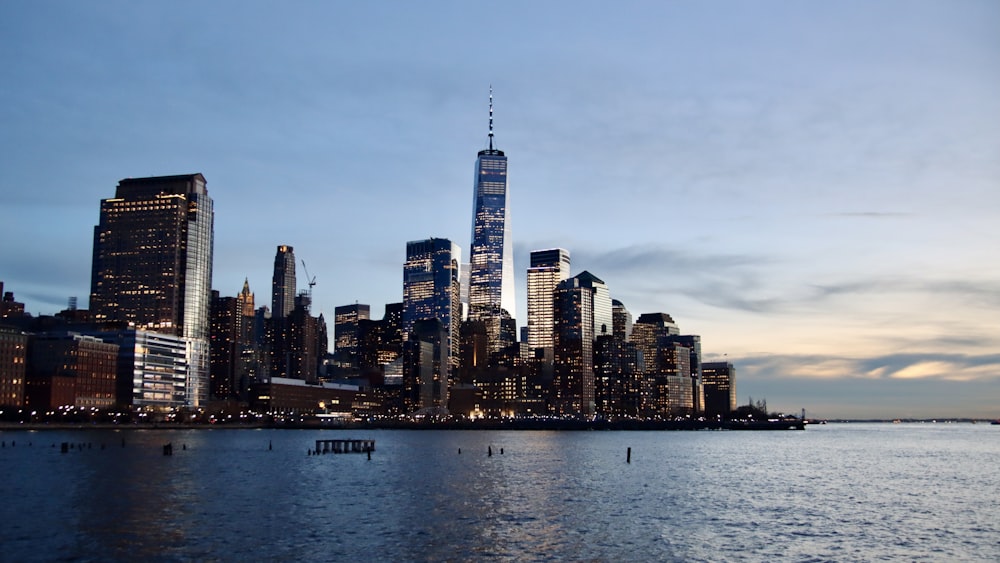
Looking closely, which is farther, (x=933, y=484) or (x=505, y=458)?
(x=505, y=458)

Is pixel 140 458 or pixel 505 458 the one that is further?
pixel 505 458

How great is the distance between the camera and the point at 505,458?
16088cm

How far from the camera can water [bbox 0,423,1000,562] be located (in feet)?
185

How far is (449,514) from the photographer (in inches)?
2884

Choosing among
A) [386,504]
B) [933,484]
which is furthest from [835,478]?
[386,504]

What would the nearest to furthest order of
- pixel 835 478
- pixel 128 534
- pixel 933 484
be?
pixel 128 534
pixel 933 484
pixel 835 478

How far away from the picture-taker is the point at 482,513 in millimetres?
74250

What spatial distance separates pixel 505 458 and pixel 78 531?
346ft

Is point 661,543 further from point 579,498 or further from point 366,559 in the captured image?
point 579,498

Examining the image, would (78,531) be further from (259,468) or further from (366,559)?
(259,468)

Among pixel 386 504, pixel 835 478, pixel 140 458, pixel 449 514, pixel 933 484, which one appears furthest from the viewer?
pixel 140 458

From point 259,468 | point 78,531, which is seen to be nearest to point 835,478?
point 259,468

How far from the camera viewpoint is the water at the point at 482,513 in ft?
185

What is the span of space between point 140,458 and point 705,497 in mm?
88159
